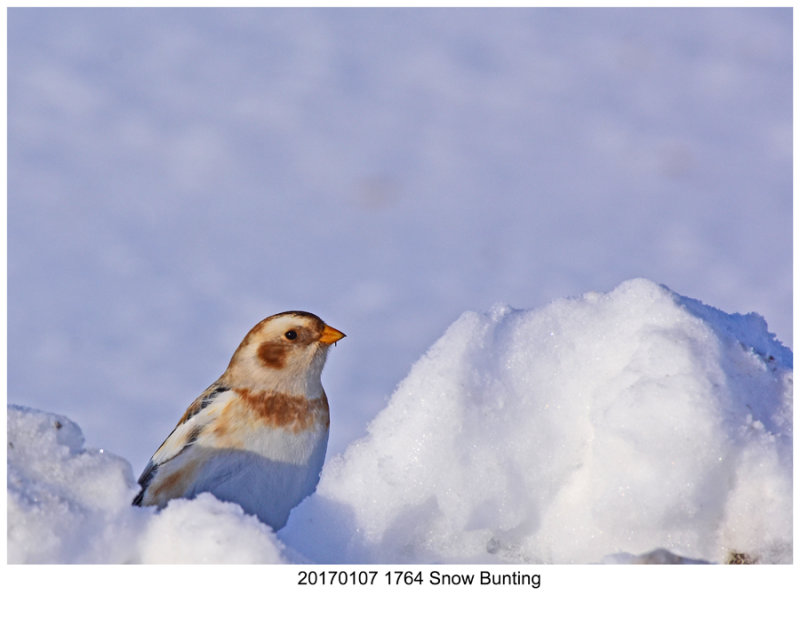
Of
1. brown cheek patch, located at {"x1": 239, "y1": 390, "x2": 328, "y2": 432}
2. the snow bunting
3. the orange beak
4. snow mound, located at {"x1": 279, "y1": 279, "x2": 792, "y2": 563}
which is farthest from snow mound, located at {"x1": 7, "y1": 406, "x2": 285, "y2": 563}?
the orange beak

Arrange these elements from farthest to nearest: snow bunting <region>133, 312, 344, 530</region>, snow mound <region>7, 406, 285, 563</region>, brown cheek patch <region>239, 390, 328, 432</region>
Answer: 1. brown cheek patch <region>239, 390, 328, 432</region>
2. snow bunting <region>133, 312, 344, 530</region>
3. snow mound <region>7, 406, 285, 563</region>

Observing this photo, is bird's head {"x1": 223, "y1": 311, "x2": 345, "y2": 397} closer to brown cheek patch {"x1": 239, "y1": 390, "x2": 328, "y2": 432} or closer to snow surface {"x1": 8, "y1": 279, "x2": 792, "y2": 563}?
brown cheek patch {"x1": 239, "y1": 390, "x2": 328, "y2": 432}

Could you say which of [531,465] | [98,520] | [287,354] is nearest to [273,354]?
[287,354]

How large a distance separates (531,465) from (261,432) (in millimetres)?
1213

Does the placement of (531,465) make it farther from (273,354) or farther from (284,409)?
(273,354)

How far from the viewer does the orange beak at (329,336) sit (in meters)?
3.54

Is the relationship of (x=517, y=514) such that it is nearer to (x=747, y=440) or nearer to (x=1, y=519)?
(x=747, y=440)

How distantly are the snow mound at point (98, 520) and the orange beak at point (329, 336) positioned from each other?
1.42m

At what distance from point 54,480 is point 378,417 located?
87 cm

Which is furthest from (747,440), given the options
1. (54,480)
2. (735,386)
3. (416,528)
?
(54,480)

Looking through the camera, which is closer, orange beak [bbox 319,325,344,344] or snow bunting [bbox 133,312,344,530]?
snow bunting [bbox 133,312,344,530]

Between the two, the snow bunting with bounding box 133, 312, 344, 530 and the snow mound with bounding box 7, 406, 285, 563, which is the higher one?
the snow bunting with bounding box 133, 312, 344, 530

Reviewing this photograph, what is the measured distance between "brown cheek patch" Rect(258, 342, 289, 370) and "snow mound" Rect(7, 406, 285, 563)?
134 cm

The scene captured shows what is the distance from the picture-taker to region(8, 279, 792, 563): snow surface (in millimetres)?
2039
